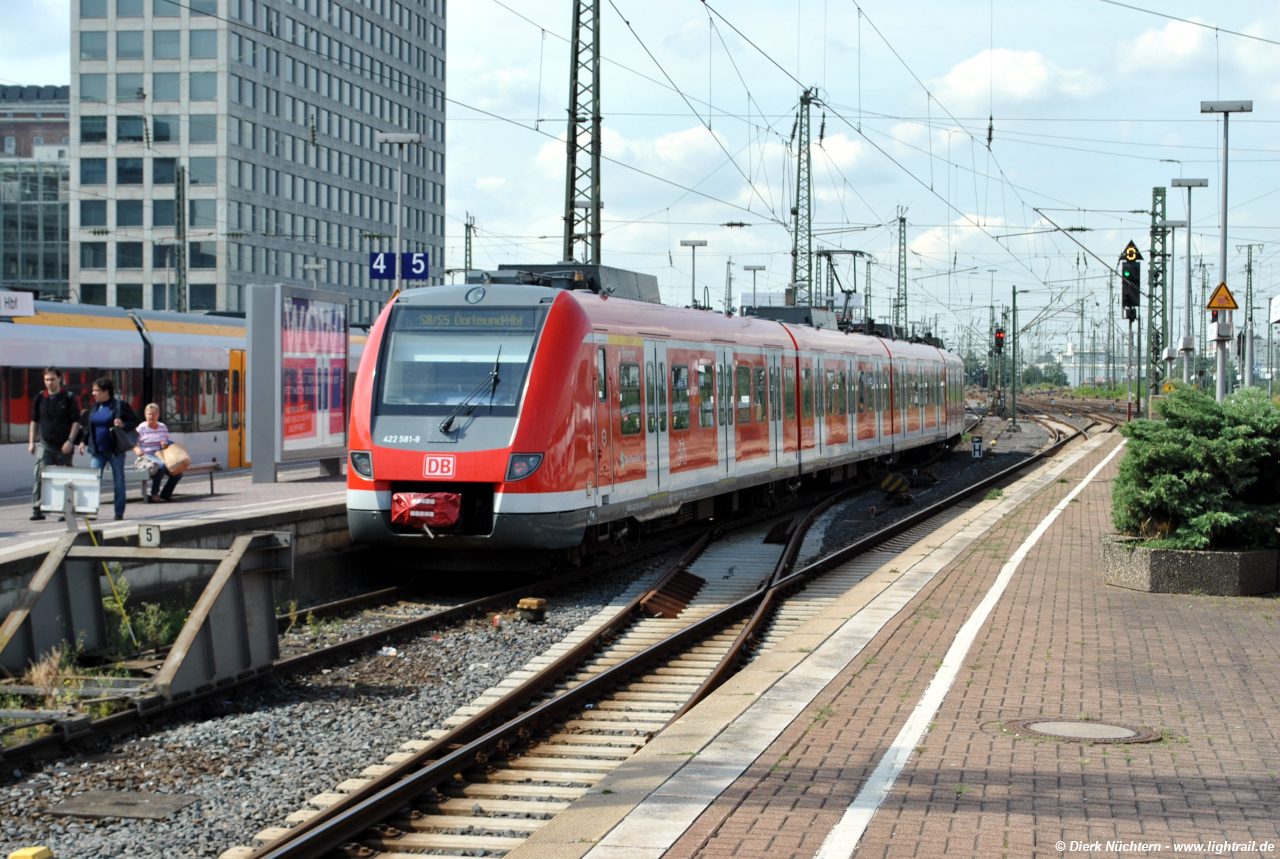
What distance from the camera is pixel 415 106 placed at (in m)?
101

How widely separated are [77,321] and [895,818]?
19.0 metres

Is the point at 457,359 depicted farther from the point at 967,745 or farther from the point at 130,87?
Result: the point at 130,87

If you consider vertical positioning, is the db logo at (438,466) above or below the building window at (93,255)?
below

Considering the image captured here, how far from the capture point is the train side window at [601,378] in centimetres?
1459

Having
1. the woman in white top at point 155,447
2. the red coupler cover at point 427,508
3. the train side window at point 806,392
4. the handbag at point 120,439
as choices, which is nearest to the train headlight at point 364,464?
the red coupler cover at point 427,508

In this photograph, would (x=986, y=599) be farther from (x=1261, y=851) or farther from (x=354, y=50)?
(x=354, y=50)

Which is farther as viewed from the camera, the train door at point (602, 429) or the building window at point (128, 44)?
the building window at point (128, 44)

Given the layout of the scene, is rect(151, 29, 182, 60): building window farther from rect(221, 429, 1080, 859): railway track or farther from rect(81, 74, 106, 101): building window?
rect(221, 429, 1080, 859): railway track

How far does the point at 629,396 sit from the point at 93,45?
7356cm

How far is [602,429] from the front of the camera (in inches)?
580

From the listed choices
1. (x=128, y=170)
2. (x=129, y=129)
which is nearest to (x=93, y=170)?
(x=128, y=170)

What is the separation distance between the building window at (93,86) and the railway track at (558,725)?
239ft

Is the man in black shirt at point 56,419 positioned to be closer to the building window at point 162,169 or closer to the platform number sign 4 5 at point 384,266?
the platform number sign 4 5 at point 384,266

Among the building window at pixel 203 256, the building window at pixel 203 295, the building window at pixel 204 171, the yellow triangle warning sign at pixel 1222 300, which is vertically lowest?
the yellow triangle warning sign at pixel 1222 300
